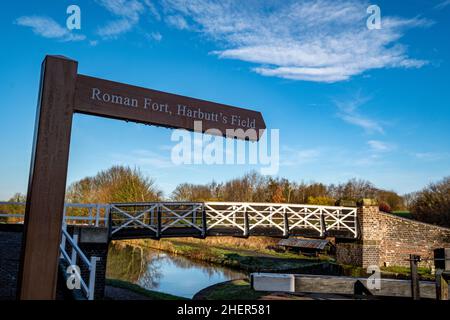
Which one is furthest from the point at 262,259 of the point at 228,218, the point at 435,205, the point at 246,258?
the point at 435,205

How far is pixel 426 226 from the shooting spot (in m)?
16.7

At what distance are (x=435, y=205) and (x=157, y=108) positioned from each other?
72.7 feet

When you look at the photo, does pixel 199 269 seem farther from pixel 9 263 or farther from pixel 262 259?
pixel 9 263

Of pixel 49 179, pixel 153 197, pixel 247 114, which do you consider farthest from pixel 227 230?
pixel 153 197

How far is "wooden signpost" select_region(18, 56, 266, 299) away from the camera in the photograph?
267cm

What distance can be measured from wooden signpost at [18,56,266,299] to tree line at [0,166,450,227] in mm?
16109

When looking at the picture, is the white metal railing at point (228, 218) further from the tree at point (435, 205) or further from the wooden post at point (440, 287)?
the wooden post at point (440, 287)

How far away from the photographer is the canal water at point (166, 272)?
13672mm

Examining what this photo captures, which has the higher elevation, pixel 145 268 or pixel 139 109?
pixel 139 109

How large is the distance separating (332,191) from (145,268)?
121 feet

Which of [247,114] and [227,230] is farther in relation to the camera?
[227,230]

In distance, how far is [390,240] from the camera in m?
16.9
